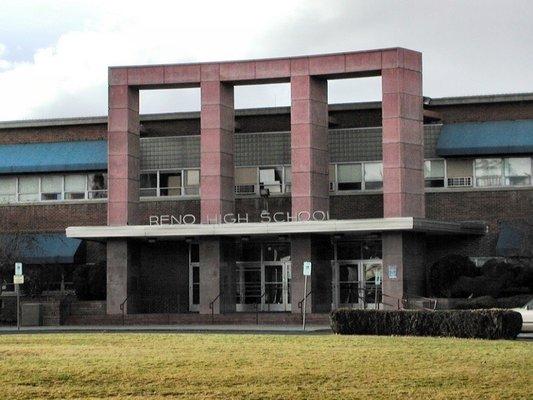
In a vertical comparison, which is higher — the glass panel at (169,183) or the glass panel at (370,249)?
the glass panel at (169,183)

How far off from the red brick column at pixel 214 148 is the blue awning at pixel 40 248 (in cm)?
837

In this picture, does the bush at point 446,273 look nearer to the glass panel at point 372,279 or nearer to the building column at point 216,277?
the glass panel at point 372,279

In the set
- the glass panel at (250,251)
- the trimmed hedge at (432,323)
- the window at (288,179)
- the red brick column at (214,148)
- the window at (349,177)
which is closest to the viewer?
the trimmed hedge at (432,323)

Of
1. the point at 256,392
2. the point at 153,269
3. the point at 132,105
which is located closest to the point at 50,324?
the point at 153,269

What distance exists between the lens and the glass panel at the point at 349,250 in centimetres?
5503

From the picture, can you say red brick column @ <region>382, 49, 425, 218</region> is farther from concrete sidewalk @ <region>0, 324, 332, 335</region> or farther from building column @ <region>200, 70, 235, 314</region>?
building column @ <region>200, 70, 235, 314</region>

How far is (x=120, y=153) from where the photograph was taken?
175 feet

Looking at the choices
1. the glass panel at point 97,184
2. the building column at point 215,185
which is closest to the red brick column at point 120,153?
the building column at point 215,185

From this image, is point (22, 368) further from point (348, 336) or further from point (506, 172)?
point (506, 172)

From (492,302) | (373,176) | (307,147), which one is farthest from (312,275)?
(492,302)

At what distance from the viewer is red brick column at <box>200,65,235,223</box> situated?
171ft

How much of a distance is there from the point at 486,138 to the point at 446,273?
6962 millimetres

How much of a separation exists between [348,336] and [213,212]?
64.8ft

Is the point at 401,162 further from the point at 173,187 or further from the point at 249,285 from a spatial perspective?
the point at 173,187
